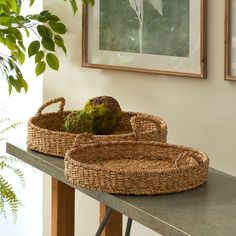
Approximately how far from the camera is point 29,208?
273 cm

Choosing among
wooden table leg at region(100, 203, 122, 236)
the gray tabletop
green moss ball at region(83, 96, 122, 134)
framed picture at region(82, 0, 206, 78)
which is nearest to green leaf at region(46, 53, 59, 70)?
framed picture at region(82, 0, 206, 78)

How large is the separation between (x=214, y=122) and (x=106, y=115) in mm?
385

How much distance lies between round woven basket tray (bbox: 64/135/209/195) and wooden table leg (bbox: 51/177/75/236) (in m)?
0.27

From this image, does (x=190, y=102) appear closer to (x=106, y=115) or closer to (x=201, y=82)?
(x=201, y=82)

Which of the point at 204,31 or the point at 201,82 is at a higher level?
the point at 204,31

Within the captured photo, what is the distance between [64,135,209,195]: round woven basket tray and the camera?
1.14m

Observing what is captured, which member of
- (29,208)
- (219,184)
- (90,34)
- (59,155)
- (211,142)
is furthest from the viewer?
(29,208)

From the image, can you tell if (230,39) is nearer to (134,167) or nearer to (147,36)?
(147,36)

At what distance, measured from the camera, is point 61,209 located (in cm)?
162

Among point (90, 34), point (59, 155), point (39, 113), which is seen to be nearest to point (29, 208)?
point (90, 34)

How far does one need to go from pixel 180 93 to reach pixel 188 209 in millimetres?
804

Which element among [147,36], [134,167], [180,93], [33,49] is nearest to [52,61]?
[33,49]

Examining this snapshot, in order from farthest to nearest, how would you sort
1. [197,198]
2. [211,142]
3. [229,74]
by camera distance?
[211,142] < [229,74] < [197,198]

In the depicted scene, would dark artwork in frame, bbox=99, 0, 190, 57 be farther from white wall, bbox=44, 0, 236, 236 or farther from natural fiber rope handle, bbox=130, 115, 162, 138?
natural fiber rope handle, bbox=130, 115, 162, 138
